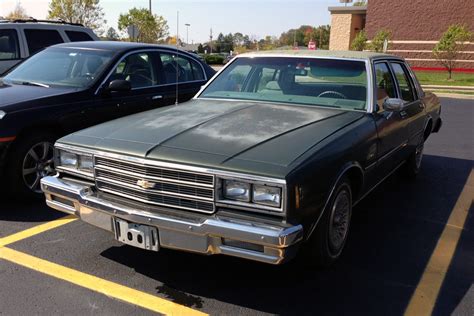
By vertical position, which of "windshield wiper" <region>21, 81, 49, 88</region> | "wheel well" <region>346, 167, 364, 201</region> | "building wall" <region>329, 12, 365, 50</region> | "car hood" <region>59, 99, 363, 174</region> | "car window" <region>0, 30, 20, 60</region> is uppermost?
"building wall" <region>329, 12, 365, 50</region>

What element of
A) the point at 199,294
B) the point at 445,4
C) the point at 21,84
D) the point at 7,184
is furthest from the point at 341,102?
the point at 445,4

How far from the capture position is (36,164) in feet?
16.1

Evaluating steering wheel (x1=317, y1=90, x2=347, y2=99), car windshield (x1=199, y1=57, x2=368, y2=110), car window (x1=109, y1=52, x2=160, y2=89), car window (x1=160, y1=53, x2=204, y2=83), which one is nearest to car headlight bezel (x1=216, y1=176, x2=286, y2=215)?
car windshield (x1=199, y1=57, x2=368, y2=110)

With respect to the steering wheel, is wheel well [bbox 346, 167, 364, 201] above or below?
below

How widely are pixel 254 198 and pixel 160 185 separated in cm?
65

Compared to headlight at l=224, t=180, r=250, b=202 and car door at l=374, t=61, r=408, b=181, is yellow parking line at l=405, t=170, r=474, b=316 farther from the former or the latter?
headlight at l=224, t=180, r=250, b=202

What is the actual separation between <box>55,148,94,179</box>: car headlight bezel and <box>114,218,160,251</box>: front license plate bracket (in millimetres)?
511

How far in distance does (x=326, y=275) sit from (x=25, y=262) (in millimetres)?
2357

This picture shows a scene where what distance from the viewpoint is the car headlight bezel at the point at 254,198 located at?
2766 mm

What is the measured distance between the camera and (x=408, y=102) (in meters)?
5.33

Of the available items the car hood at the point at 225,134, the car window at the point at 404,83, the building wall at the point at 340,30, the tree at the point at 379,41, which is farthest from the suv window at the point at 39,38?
the building wall at the point at 340,30

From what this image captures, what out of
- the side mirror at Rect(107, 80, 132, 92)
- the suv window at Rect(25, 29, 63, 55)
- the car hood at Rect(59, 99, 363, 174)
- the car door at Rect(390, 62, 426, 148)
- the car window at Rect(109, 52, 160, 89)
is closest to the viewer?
the car hood at Rect(59, 99, 363, 174)

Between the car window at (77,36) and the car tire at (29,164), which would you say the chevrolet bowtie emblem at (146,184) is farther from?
the car window at (77,36)

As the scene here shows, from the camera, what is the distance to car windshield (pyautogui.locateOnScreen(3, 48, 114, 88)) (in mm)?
5527
